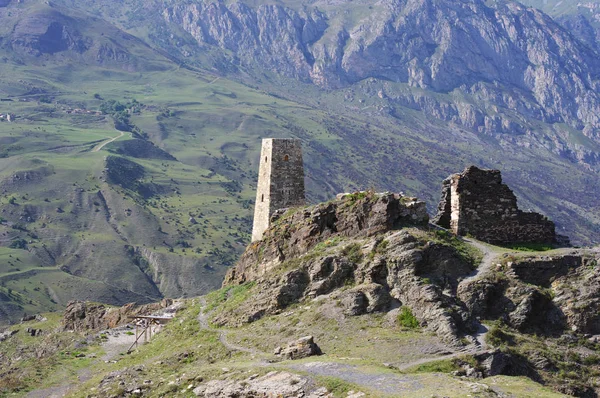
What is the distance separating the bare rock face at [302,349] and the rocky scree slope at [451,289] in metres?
2.91

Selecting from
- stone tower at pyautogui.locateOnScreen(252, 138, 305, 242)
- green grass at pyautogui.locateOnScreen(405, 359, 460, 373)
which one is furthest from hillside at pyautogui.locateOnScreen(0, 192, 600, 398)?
stone tower at pyautogui.locateOnScreen(252, 138, 305, 242)

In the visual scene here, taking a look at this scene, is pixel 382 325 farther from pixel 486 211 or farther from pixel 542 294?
pixel 486 211

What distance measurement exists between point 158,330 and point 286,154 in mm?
12766

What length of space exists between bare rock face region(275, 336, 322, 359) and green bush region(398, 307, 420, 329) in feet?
10.9

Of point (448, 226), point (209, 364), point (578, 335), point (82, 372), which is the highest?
point (448, 226)

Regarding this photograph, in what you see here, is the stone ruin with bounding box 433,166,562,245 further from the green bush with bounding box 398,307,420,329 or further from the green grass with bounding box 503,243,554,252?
the green bush with bounding box 398,307,420,329

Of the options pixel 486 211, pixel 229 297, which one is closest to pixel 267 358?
pixel 486 211

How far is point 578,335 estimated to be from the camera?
109 ft

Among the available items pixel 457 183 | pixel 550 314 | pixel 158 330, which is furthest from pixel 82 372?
pixel 550 314

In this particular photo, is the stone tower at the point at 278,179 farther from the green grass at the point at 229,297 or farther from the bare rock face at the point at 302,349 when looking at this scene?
the bare rock face at the point at 302,349

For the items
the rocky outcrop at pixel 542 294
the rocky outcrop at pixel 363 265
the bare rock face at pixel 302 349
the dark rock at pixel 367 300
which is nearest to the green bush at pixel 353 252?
the rocky outcrop at pixel 363 265

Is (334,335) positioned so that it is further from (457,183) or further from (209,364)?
(457,183)

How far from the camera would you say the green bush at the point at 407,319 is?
109 ft

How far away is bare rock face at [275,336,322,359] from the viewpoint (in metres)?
32.4
